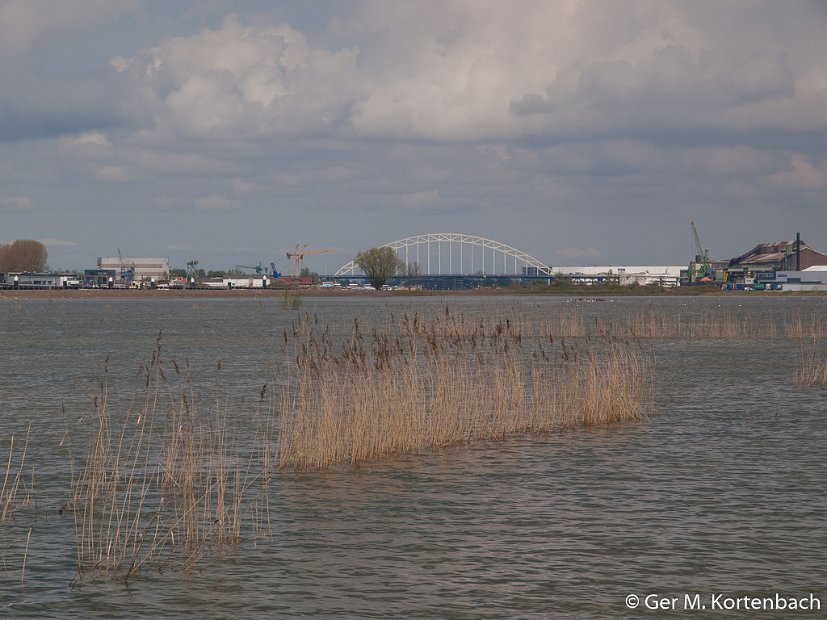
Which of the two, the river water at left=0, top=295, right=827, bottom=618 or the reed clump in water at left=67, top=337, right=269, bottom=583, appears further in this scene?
the reed clump in water at left=67, top=337, right=269, bottom=583

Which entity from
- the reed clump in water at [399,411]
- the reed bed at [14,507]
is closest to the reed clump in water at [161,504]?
the reed bed at [14,507]

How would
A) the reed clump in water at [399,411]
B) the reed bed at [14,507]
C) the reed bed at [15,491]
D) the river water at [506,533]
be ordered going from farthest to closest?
the reed clump in water at [399,411] < the reed bed at [15,491] < the reed bed at [14,507] < the river water at [506,533]

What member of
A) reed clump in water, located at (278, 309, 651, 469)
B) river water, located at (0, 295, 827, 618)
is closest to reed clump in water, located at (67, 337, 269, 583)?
river water, located at (0, 295, 827, 618)

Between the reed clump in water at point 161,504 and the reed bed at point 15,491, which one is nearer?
the reed clump in water at point 161,504

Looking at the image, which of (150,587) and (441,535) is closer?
(150,587)

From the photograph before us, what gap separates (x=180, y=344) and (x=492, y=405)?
123 ft

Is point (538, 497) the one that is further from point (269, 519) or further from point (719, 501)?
point (269, 519)

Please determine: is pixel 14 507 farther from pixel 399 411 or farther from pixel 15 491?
pixel 399 411

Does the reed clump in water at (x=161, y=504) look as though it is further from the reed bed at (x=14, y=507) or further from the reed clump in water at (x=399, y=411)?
the reed clump in water at (x=399, y=411)

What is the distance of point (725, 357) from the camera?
48.6 m

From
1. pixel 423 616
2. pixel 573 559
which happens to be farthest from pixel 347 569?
pixel 573 559

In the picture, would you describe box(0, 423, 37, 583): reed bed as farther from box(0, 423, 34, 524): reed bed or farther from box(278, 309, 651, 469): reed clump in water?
box(278, 309, 651, 469): reed clump in water

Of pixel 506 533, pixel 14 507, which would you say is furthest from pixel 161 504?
pixel 506 533

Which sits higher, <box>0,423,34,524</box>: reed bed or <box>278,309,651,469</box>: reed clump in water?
<box>278,309,651,469</box>: reed clump in water
